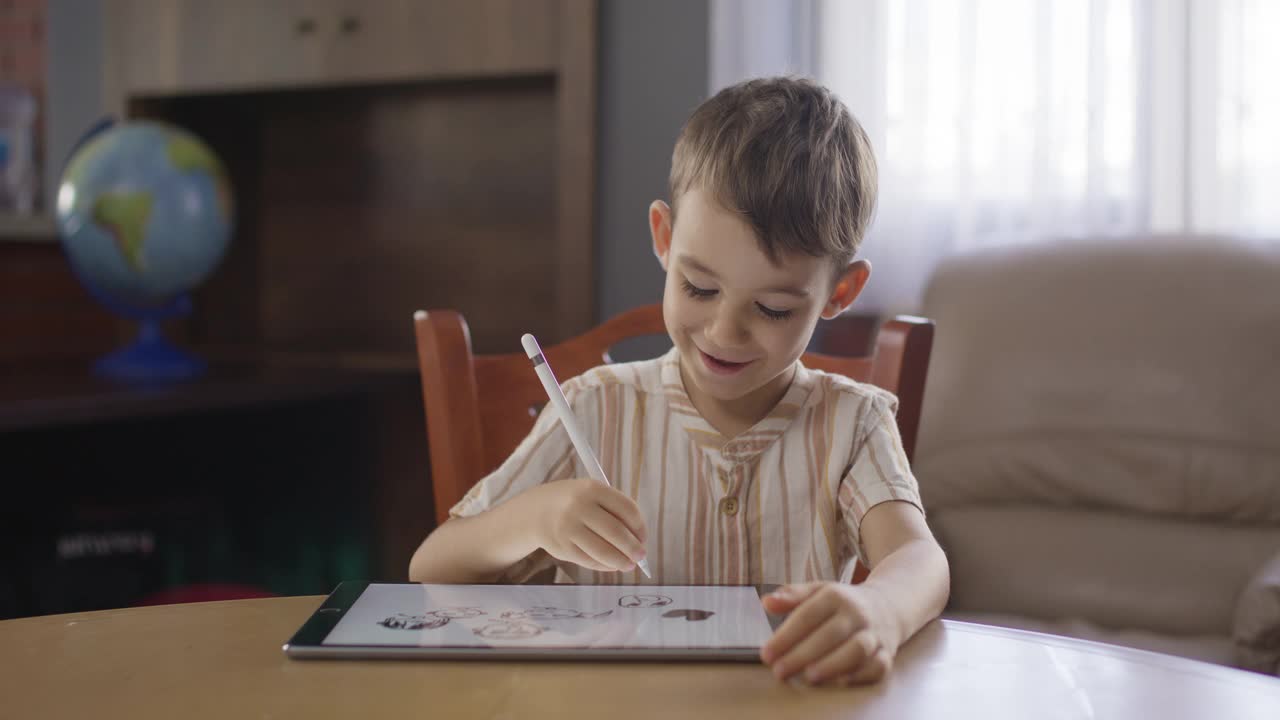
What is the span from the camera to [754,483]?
3.03ft

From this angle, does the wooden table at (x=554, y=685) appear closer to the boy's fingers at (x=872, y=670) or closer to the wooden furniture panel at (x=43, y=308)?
the boy's fingers at (x=872, y=670)

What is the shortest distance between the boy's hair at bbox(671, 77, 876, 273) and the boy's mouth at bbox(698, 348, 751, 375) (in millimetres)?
85

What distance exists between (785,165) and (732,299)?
11 centimetres

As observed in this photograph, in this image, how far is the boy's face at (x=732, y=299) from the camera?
79cm

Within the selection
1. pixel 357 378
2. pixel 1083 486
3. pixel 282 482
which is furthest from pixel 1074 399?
pixel 282 482

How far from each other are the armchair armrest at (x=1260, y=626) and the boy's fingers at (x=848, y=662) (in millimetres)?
1127

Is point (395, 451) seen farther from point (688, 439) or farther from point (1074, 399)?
point (688, 439)

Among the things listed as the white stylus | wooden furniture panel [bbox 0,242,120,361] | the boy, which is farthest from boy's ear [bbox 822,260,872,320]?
wooden furniture panel [bbox 0,242,120,361]

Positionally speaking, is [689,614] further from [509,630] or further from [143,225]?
[143,225]

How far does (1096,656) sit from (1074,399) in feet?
4.84

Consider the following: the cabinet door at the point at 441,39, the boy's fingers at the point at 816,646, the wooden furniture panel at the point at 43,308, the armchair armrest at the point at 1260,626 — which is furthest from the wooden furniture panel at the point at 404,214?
the boy's fingers at the point at 816,646

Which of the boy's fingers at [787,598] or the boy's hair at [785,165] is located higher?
the boy's hair at [785,165]

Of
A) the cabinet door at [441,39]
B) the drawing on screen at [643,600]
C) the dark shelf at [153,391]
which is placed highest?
the cabinet door at [441,39]

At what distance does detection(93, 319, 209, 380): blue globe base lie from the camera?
2.14 meters
